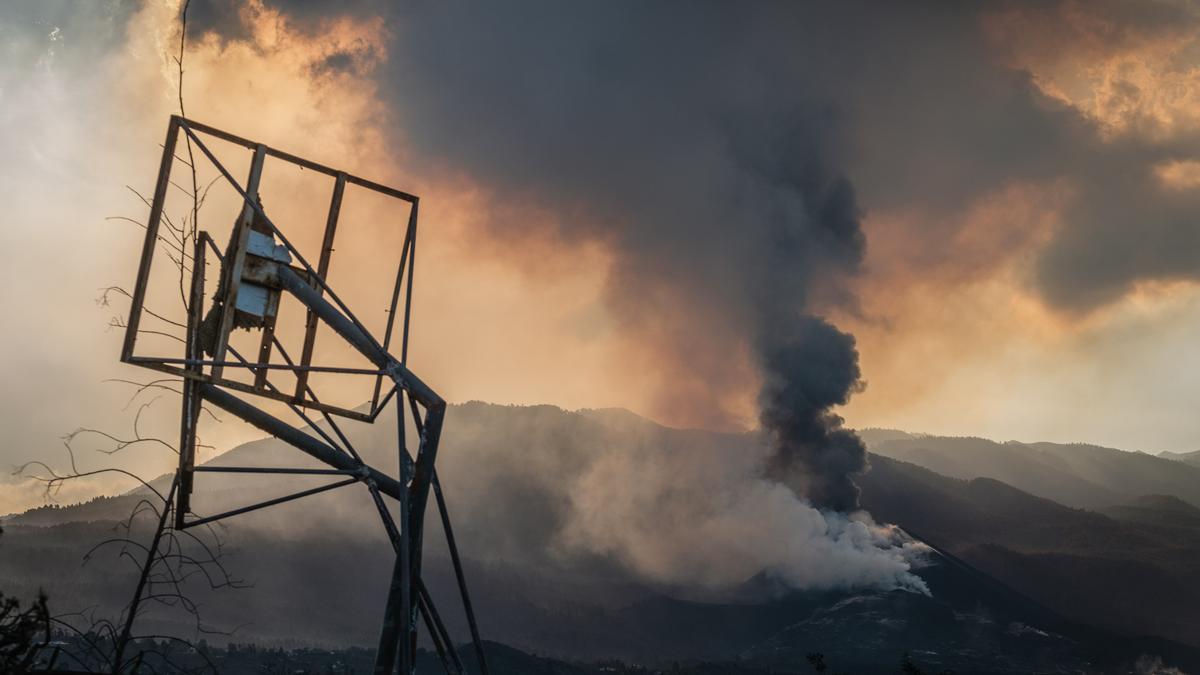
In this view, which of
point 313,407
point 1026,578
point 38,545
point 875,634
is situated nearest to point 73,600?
point 38,545

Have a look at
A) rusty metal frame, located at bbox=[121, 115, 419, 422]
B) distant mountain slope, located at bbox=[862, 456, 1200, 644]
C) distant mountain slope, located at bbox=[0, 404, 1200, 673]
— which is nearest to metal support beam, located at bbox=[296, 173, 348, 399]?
rusty metal frame, located at bbox=[121, 115, 419, 422]

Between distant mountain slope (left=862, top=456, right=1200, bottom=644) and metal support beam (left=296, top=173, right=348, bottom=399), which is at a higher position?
distant mountain slope (left=862, top=456, right=1200, bottom=644)

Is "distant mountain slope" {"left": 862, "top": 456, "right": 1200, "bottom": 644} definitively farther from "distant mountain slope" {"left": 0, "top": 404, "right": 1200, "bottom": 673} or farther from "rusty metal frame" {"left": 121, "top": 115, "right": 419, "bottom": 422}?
"rusty metal frame" {"left": 121, "top": 115, "right": 419, "bottom": 422}

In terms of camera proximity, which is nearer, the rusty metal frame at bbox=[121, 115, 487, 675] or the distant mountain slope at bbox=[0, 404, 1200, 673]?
the rusty metal frame at bbox=[121, 115, 487, 675]

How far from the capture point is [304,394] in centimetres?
1039

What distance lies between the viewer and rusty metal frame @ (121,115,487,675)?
29.0 ft

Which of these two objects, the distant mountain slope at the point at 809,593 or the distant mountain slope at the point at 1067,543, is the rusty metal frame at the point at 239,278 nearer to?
the distant mountain slope at the point at 809,593

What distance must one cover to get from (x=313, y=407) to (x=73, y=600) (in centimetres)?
19547

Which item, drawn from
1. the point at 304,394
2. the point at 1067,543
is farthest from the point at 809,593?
the point at 304,394

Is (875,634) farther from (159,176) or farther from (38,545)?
(38,545)

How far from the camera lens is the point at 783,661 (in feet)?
351

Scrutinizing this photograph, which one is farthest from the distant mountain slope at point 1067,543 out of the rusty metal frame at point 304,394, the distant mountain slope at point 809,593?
the rusty metal frame at point 304,394

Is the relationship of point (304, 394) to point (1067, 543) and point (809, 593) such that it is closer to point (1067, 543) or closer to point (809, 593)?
point (809, 593)

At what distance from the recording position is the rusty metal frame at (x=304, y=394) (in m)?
8.85
